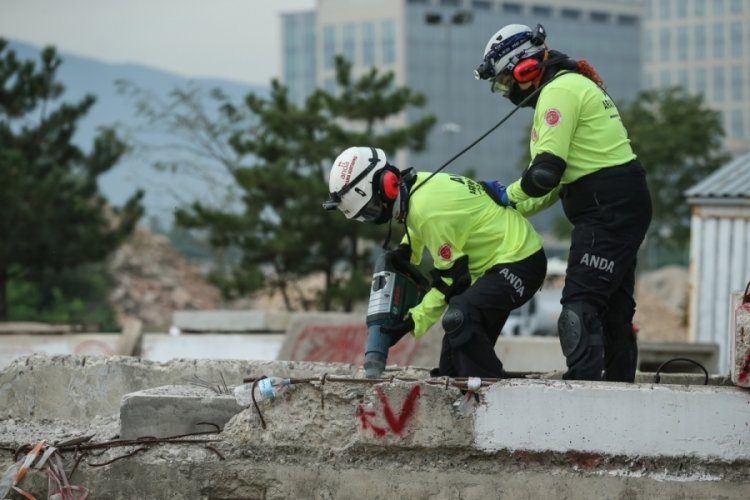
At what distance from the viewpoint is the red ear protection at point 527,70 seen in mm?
7801

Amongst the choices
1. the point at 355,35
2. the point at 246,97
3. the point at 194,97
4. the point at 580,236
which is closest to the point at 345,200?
the point at 580,236

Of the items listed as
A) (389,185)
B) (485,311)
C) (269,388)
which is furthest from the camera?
(389,185)

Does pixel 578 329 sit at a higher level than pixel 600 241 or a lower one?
lower

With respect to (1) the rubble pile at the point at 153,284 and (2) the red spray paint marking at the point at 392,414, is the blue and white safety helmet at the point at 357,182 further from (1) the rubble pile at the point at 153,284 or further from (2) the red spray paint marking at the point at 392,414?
(1) the rubble pile at the point at 153,284

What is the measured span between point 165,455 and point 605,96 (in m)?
3.18

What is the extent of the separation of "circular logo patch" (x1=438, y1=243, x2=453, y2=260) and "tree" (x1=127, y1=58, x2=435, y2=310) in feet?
54.4

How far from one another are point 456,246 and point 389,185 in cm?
52

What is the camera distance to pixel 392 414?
7.05 meters

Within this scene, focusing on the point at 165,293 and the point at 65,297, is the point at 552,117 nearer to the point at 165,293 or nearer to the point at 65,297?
the point at 65,297

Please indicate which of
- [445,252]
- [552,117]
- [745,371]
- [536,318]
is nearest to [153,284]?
[536,318]

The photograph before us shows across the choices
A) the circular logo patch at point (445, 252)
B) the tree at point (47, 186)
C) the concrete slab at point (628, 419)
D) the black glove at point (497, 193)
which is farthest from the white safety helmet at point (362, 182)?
the tree at point (47, 186)

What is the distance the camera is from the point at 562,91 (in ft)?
24.7

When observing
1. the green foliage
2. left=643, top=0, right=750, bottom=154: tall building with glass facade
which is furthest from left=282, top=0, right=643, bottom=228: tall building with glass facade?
the green foliage

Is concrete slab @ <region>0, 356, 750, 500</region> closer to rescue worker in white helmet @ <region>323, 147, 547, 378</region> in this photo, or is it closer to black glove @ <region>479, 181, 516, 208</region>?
rescue worker in white helmet @ <region>323, 147, 547, 378</region>
